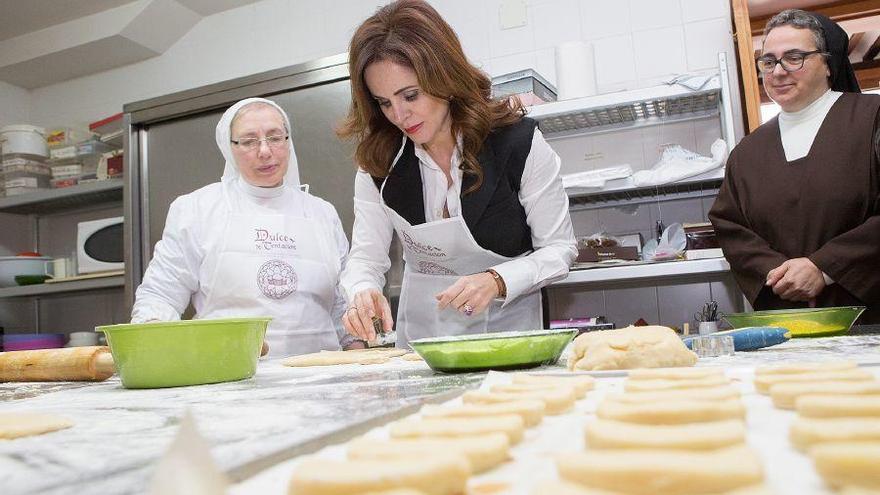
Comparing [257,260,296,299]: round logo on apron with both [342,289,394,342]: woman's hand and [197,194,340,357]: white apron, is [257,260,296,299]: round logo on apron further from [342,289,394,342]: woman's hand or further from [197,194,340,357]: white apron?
[342,289,394,342]: woman's hand

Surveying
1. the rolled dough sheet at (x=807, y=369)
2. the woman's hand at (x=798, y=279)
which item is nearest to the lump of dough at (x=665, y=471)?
the rolled dough sheet at (x=807, y=369)

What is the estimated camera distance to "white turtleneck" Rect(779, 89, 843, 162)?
87.4 inches

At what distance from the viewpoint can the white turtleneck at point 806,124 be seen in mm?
2221

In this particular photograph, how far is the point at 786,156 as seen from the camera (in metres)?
2.24

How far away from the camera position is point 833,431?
0.46m

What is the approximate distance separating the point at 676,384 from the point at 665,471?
1.09 feet

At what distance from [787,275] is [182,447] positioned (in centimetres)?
195

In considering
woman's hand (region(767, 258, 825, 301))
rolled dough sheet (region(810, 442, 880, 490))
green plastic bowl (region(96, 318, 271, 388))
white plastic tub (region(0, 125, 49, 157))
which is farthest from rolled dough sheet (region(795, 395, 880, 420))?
white plastic tub (region(0, 125, 49, 157))

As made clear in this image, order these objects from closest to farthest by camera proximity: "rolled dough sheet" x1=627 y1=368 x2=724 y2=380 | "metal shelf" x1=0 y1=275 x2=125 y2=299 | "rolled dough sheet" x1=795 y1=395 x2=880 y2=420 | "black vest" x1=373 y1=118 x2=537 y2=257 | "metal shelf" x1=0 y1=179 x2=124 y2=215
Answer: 1. "rolled dough sheet" x1=795 y1=395 x2=880 y2=420
2. "rolled dough sheet" x1=627 y1=368 x2=724 y2=380
3. "black vest" x1=373 y1=118 x2=537 y2=257
4. "metal shelf" x1=0 y1=275 x2=125 y2=299
5. "metal shelf" x1=0 y1=179 x2=124 y2=215

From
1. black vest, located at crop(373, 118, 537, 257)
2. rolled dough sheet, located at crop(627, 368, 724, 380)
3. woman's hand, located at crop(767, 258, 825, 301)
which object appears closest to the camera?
rolled dough sheet, located at crop(627, 368, 724, 380)

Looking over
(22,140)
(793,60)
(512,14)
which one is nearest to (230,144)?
(512,14)

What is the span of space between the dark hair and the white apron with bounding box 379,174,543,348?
0.14 meters

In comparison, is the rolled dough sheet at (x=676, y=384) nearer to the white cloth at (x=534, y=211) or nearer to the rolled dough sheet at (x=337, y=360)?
the rolled dough sheet at (x=337, y=360)

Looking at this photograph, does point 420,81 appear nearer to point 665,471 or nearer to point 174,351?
point 174,351
